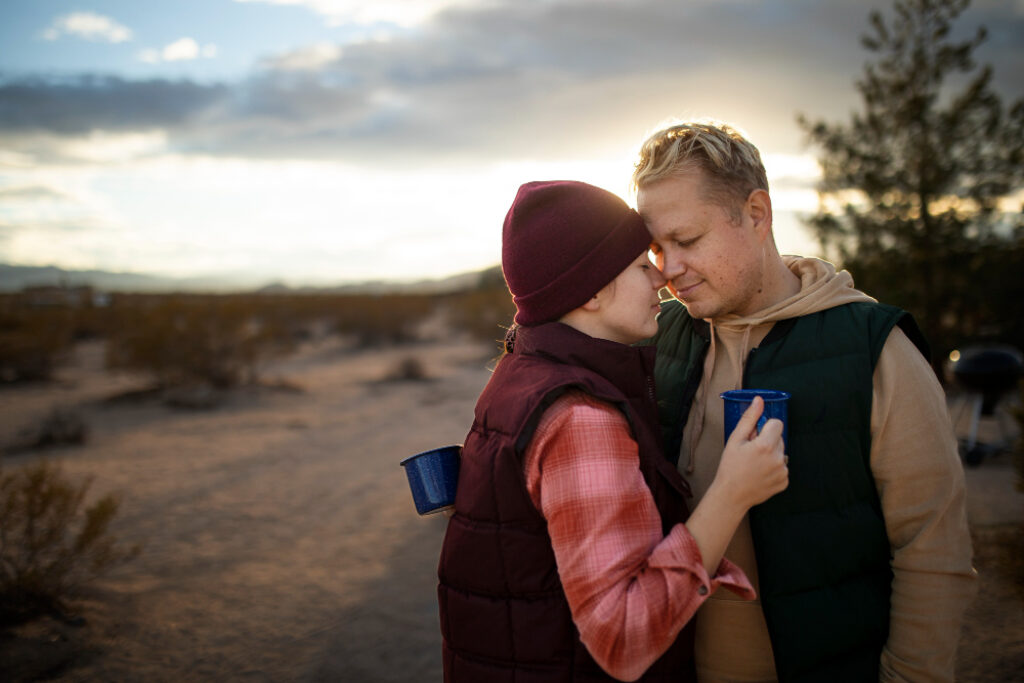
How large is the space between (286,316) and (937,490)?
28.5 meters

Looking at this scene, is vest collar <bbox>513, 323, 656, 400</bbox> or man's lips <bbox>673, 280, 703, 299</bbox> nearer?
vest collar <bbox>513, 323, 656, 400</bbox>

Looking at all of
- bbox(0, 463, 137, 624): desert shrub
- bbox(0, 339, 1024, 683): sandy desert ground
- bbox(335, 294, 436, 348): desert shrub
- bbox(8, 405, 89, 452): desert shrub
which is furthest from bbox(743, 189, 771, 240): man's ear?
bbox(335, 294, 436, 348): desert shrub

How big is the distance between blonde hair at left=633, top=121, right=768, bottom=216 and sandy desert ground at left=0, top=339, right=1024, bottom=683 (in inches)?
126

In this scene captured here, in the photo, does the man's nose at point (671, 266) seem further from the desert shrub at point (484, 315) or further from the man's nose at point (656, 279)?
the desert shrub at point (484, 315)

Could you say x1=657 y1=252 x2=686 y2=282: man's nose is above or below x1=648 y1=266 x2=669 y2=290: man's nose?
above

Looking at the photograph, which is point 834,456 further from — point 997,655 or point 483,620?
point 997,655

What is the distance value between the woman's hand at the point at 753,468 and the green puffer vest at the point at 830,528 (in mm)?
349

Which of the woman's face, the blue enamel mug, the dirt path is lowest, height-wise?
the dirt path

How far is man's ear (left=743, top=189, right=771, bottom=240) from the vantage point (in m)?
1.94

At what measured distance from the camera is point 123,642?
3996mm

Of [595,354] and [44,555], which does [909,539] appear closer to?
[595,354]

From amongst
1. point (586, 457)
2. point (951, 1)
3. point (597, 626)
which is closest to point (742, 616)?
point (597, 626)

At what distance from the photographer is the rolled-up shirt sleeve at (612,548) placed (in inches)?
51.5

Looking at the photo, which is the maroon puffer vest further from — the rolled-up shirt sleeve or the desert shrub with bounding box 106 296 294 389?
the desert shrub with bounding box 106 296 294 389
